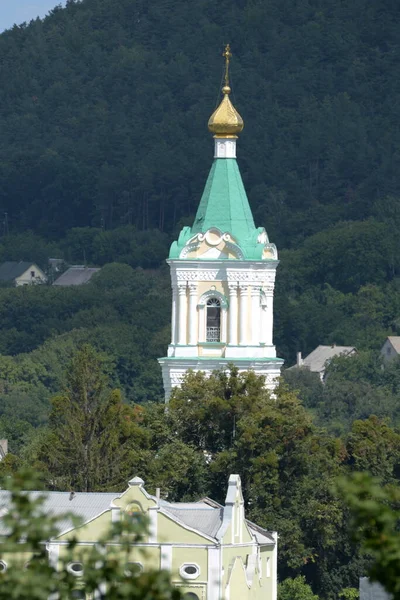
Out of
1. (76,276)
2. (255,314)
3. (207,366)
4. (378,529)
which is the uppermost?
(378,529)

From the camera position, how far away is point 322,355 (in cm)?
12512

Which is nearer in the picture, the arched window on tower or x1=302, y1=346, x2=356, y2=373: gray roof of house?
the arched window on tower

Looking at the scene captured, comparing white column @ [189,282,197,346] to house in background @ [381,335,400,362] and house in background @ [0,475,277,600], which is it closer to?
house in background @ [0,475,277,600]

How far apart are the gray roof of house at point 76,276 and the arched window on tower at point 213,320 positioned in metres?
99.1

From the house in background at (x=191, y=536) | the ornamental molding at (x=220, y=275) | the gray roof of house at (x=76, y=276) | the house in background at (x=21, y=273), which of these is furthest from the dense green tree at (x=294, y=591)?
the house in background at (x=21, y=273)

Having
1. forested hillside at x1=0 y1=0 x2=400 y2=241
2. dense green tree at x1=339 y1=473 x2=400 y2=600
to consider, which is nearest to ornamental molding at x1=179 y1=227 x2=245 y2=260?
dense green tree at x1=339 y1=473 x2=400 y2=600

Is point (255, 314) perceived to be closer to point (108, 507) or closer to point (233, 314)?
point (233, 314)

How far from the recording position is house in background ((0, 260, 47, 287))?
164 meters

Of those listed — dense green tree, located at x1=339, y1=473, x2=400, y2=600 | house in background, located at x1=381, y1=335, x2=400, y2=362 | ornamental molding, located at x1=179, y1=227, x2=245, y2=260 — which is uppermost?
dense green tree, located at x1=339, y1=473, x2=400, y2=600

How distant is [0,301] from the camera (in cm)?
13850

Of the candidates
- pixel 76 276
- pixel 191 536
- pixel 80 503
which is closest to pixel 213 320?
pixel 80 503

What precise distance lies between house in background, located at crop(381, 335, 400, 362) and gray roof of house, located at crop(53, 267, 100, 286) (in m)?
34.0

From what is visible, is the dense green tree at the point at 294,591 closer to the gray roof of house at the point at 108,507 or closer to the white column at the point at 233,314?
the gray roof of house at the point at 108,507

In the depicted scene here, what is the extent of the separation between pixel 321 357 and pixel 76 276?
38705mm
